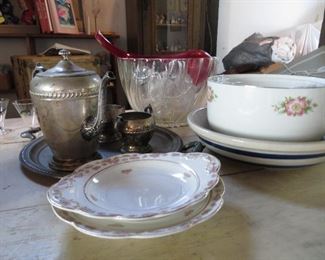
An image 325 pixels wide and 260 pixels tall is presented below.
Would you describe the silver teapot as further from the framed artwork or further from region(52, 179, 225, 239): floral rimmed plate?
the framed artwork

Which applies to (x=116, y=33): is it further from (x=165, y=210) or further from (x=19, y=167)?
(x=165, y=210)

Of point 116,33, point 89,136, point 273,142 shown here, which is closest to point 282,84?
point 273,142

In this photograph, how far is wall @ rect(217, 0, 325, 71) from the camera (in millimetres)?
2471

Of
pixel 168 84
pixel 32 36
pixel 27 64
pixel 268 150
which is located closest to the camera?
pixel 268 150

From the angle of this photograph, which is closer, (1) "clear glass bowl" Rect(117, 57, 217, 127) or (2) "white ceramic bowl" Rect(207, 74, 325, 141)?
(2) "white ceramic bowl" Rect(207, 74, 325, 141)

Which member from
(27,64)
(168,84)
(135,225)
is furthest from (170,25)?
(135,225)

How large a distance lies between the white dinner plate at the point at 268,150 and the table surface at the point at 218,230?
1.4 inches

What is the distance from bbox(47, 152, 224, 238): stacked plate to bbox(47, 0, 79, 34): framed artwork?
171cm

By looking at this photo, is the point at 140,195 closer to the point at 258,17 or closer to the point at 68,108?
the point at 68,108

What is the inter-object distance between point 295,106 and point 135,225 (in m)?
0.26

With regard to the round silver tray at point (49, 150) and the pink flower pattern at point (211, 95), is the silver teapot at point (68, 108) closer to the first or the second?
the round silver tray at point (49, 150)

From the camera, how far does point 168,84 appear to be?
0.68 m

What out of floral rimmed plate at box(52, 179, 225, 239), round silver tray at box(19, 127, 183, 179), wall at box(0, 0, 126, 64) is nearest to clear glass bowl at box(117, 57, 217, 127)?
round silver tray at box(19, 127, 183, 179)

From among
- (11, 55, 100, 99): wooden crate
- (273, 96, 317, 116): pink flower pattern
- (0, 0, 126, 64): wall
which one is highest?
(273, 96, 317, 116): pink flower pattern
